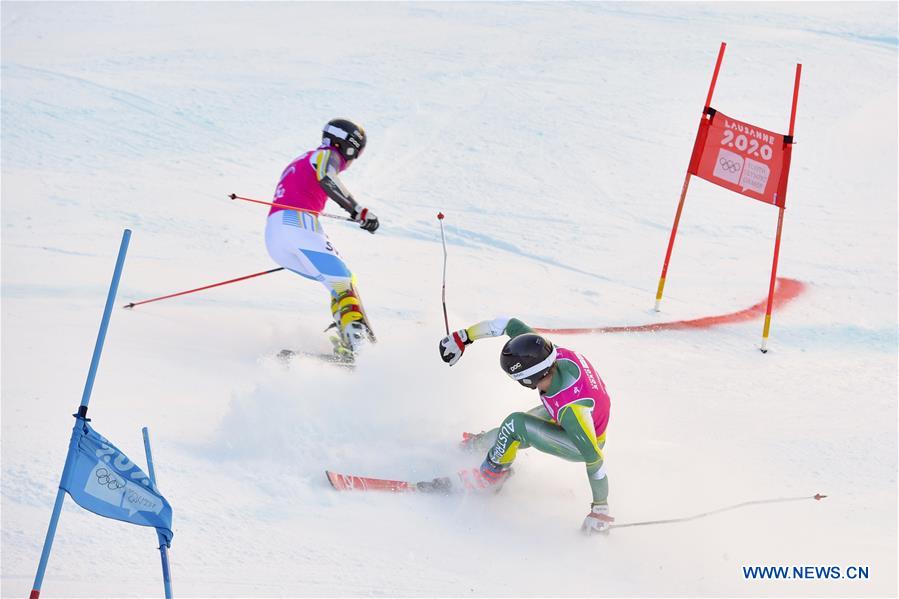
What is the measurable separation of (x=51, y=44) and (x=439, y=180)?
734 cm

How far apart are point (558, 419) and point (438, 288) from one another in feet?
12.1

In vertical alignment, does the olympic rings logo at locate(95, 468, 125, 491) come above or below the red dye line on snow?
above

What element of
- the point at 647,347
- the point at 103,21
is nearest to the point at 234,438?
the point at 647,347

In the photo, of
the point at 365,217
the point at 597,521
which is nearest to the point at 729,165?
the point at 365,217

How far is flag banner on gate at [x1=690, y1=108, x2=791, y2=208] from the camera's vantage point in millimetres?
8031

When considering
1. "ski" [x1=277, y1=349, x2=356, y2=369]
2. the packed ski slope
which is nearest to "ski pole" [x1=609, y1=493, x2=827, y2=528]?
the packed ski slope

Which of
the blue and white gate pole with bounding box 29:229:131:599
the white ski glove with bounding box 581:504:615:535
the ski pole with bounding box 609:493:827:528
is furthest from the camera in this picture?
the ski pole with bounding box 609:493:827:528

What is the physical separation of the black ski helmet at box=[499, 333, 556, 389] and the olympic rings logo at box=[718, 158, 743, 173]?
402 cm

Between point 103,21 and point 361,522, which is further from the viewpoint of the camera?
point 103,21

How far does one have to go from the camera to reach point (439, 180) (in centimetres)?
1132

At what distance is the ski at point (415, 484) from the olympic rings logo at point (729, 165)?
13.8ft

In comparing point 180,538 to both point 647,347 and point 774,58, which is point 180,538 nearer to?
point 647,347

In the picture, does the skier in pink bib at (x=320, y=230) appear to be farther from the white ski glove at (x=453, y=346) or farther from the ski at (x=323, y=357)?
the white ski glove at (x=453, y=346)

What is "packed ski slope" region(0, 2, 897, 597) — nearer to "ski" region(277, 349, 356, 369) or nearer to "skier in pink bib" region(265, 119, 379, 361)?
"ski" region(277, 349, 356, 369)
